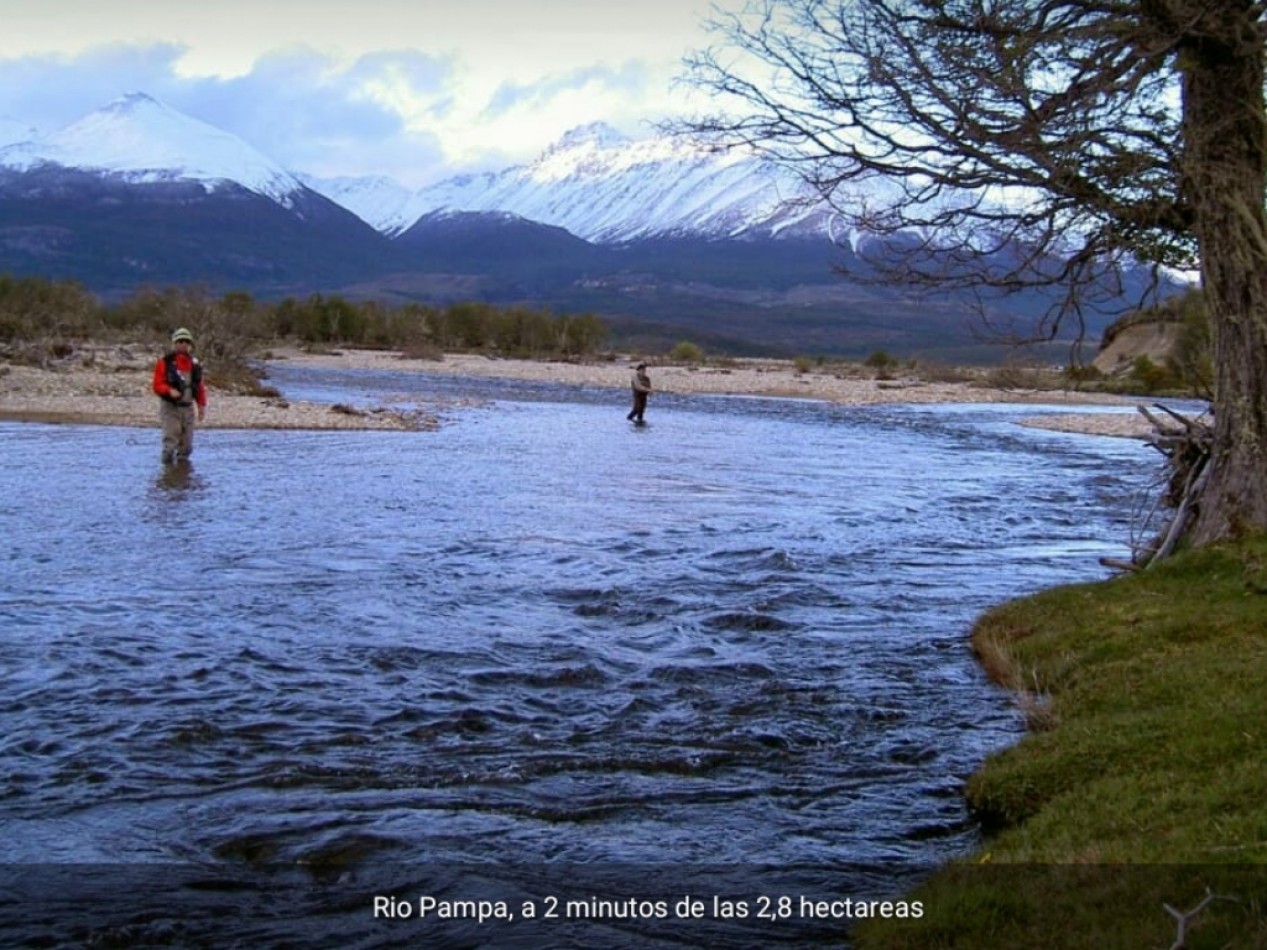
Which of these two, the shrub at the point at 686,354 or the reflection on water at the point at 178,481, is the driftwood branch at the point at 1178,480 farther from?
the shrub at the point at 686,354

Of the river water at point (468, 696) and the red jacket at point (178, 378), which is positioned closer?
the river water at point (468, 696)

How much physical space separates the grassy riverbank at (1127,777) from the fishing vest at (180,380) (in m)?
15.0

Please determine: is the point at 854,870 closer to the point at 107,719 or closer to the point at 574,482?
the point at 107,719

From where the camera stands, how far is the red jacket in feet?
71.9

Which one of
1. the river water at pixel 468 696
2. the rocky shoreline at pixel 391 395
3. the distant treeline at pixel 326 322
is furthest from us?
the distant treeline at pixel 326 322

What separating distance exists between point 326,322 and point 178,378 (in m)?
86.0

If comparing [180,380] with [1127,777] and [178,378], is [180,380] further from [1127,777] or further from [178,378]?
[1127,777]

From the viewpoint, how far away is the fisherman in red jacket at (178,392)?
21922 mm

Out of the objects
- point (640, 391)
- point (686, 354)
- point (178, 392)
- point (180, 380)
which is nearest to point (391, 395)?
point (640, 391)

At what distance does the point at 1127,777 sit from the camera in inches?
290

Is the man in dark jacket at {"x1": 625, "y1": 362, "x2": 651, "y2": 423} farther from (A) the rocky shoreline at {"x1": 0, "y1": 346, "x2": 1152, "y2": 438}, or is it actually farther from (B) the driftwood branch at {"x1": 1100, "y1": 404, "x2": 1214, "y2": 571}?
(B) the driftwood branch at {"x1": 1100, "y1": 404, "x2": 1214, "y2": 571}

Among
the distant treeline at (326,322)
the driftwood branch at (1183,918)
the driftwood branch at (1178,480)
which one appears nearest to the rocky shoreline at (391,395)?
the driftwood branch at (1178,480)

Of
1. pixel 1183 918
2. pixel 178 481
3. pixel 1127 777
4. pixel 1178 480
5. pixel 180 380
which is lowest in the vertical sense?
pixel 178 481

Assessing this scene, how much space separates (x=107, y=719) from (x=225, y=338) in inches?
1987
